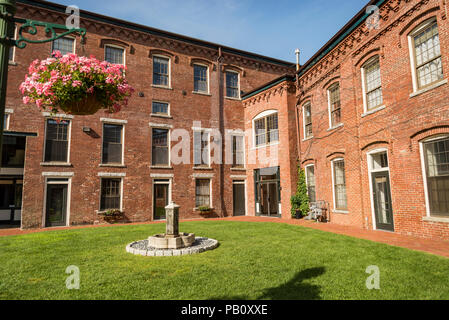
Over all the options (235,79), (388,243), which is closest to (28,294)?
(388,243)

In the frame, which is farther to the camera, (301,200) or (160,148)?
(160,148)

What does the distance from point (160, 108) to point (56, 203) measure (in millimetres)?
7818

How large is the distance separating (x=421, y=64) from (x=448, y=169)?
11.1 ft

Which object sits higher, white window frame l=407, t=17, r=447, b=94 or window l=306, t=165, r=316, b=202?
white window frame l=407, t=17, r=447, b=94

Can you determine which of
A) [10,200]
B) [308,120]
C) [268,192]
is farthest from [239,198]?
[10,200]

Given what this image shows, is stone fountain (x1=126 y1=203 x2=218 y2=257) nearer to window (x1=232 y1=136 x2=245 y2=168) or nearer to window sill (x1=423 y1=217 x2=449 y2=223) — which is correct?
window sill (x1=423 y1=217 x2=449 y2=223)

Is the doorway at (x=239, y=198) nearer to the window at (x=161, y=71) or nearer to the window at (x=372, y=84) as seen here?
the window at (x=161, y=71)

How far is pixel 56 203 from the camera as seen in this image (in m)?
14.4

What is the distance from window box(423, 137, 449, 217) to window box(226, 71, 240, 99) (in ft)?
43.8

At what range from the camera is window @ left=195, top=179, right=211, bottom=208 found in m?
18.1

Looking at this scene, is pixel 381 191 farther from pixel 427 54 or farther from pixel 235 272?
pixel 235 272

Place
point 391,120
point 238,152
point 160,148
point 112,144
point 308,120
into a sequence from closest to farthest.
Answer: point 391,120 → point 308,120 → point 112,144 → point 160,148 → point 238,152

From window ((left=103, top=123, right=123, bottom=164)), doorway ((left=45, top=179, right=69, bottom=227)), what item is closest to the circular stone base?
doorway ((left=45, top=179, right=69, bottom=227))
